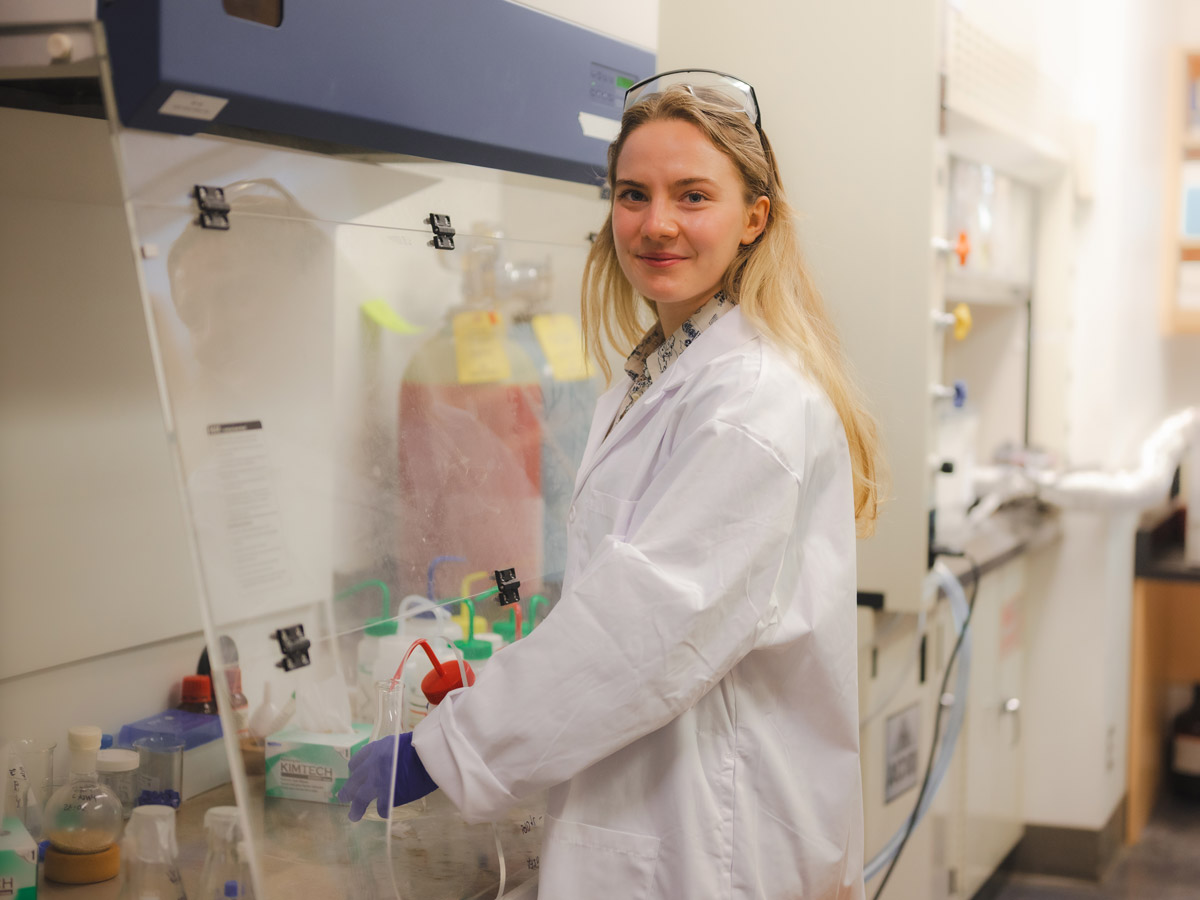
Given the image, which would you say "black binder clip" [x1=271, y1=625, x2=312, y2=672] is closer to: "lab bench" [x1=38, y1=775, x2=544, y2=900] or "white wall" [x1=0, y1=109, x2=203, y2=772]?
"lab bench" [x1=38, y1=775, x2=544, y2=900]

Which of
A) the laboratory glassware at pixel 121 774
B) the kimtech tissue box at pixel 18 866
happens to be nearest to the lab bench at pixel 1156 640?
the laboratory glassware at pixel 121 774

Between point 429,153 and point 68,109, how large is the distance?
41cm

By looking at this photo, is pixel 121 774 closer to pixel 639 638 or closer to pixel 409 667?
pixel 409 667

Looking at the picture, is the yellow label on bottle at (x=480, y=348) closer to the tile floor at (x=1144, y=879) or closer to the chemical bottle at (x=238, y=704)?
the chemical bottle at (x=238, y=704)

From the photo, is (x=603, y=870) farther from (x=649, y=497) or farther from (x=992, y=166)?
(x=992, y=166)

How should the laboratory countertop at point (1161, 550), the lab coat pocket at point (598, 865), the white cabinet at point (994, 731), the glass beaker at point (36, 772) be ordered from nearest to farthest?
the lab coat pocket at point (598, 865), the glass beaker at point (36, 772), the white cabinet at point (994, 731), the laboratory countertop at point (1161, 550)

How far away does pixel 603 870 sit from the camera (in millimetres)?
1076

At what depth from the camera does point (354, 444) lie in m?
1.28

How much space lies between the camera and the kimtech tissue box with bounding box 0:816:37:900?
112cm

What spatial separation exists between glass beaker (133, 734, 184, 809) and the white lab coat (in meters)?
0.46

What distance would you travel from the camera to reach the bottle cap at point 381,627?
127 centimetres

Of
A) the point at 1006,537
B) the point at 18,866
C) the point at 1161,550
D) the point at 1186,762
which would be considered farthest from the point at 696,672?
the point at 1186,762

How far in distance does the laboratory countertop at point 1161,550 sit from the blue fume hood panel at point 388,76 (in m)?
2.41

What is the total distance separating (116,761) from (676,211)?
916mm
